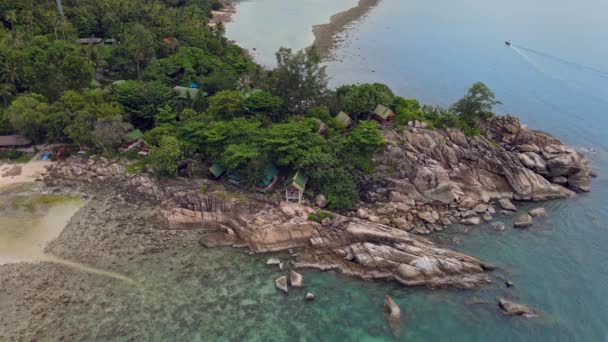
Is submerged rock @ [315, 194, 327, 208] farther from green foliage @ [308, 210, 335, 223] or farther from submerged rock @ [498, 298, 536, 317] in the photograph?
submerged rock @ [498, 298, 536, 317]

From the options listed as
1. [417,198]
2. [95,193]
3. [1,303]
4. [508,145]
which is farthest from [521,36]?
[1,303]

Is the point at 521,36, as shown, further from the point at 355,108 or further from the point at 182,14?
the point at 182,14

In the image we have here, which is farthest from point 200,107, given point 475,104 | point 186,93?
point 475,104

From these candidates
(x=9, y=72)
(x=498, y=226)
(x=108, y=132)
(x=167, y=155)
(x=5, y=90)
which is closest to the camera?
(x=498, y=226)

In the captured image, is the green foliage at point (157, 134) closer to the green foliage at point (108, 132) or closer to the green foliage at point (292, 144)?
the green foliage at point (108, 132)

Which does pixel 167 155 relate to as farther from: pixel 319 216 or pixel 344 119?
pixel 344 119

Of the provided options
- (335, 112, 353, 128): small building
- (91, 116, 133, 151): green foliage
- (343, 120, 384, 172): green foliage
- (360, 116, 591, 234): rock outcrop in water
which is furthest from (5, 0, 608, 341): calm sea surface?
(335, 112, 353, 128): small building
